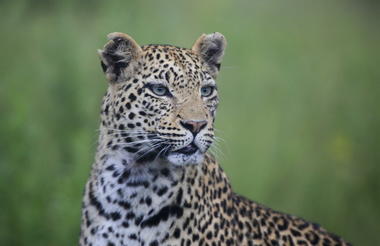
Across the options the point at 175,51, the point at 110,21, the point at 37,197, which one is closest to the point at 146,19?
the point at 110,21

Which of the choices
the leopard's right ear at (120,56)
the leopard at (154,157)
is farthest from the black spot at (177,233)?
the leopard's right ear at (120,56)

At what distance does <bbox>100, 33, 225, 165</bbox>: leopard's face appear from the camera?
275 inches

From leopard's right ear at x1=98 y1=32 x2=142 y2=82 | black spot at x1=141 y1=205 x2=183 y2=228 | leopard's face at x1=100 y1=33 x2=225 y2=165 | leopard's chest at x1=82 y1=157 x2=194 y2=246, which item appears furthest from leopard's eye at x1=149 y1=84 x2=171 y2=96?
black spot at x1=141 y1=205 x2=183 y2=228

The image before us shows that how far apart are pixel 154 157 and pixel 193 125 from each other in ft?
1.68

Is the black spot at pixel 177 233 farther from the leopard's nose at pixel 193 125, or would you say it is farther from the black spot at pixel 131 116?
the black spot at pixel 131 116

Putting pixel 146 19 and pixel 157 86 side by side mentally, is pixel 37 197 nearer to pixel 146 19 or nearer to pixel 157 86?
pixel 157 86

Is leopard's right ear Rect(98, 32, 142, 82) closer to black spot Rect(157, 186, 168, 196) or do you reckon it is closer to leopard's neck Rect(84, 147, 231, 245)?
leopard's neck Rect(84, 147, 231, 245)

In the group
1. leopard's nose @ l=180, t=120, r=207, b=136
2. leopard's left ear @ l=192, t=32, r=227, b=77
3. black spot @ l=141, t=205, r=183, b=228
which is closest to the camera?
leopard's nose @ l=180, t=120, r=207, b=136

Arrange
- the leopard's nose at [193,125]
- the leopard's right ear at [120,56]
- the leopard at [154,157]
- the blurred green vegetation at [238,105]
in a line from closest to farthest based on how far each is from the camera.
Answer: the leopard's nose at [193,125] → the leopard at [154,157] → the leopard's right ear at [120,56] → the blurred green vegetation at [238,105]

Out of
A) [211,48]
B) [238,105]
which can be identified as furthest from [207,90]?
[238,105]

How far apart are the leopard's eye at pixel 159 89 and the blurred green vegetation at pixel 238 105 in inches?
28.7

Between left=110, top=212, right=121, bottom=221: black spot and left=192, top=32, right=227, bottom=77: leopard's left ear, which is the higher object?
left=192, top=32, right=227, bottom=77: leopard's left ear

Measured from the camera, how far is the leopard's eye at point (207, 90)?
7.41m

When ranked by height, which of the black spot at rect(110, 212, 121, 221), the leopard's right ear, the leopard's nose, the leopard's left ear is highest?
the leopard's left ear
